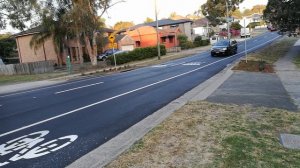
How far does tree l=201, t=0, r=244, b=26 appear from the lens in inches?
3607

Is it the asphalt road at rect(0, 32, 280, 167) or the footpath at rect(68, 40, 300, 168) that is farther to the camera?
the asphalt road at rect(0, 32, 280, 167)

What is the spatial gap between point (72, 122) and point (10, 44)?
54898 millimetres

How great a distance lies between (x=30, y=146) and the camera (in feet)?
24.4


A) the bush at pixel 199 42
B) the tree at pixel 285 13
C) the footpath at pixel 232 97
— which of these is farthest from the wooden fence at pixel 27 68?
Result: the bush at pixel 199 42

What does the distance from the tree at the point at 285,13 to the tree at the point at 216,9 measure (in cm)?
5953

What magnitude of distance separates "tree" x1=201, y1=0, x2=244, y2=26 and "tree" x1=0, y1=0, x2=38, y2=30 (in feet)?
213

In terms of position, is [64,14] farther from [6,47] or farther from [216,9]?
[216,9]

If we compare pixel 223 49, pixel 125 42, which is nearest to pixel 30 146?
pixel 223 49

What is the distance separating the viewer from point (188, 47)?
64.8 meters

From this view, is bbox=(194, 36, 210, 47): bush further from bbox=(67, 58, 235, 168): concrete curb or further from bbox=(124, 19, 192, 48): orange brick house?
bbox=(67, 58, 235, 168): concrete curb

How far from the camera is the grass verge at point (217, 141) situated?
19.2ft

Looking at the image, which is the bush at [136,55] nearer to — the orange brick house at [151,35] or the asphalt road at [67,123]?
the orange brick house at [151,35]

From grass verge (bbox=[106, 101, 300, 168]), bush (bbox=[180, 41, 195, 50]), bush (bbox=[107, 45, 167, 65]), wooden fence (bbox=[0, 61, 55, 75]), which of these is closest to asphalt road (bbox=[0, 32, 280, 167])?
grass verge (bbox=[106, 101, 300, 168])

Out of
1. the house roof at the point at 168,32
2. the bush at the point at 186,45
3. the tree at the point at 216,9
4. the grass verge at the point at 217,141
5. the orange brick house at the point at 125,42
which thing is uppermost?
the tree at the point at 216,9
